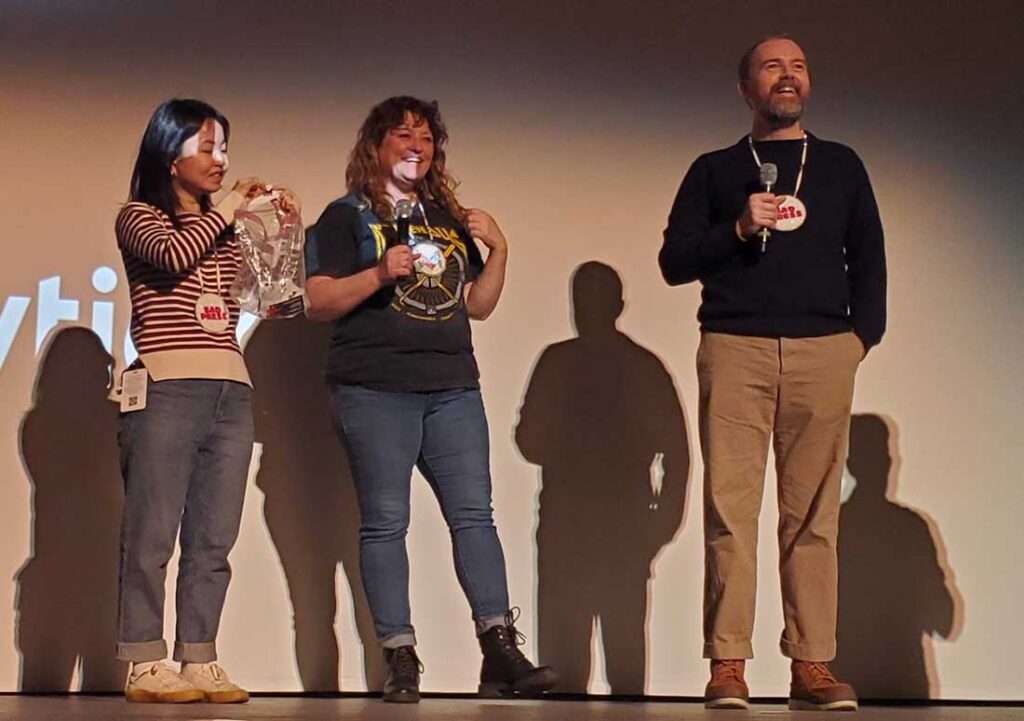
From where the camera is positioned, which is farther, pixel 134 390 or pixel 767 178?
pixel 134 390

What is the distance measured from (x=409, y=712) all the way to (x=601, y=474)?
1.25 m

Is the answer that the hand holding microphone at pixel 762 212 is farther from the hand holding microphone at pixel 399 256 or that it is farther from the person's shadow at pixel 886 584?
the person's shadow at pixel 886 584

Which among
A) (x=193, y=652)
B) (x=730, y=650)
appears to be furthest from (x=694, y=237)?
(x=193, y=652)

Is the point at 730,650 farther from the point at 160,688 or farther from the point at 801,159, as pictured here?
the point at 160,688

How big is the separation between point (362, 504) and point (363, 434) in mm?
145

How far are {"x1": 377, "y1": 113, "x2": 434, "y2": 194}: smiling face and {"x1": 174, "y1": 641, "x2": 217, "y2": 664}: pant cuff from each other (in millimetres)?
1049

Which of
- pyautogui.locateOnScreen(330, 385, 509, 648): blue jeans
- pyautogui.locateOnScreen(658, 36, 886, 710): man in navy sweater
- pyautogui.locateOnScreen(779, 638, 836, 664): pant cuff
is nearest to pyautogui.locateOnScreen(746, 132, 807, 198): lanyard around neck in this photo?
pyautogui.locateOnScreen(658, 36, 886, 710): man in navy sweater

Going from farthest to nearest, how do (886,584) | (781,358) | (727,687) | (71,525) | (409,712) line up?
(886,584)
(71,525)
(781,358)
(727,687)
(409,712)

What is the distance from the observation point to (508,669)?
290 cm

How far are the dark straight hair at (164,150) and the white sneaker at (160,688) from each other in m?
0.91

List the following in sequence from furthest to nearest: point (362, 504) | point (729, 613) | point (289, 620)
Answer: point (289, 620)
point (362, 504)
point (729, 613)

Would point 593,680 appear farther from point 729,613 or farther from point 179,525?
point 179,525

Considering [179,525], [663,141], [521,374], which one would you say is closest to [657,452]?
[521,374]

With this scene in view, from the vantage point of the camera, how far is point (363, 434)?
3.00 metres
